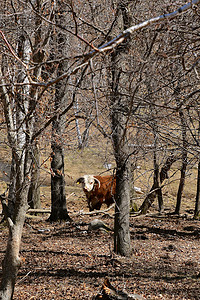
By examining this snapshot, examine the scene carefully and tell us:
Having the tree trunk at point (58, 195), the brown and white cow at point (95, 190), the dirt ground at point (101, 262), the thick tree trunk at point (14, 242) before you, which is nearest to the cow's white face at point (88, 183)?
the brown and white cow at point (95, 190)

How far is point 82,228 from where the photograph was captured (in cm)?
977

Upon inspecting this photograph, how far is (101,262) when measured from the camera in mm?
6738

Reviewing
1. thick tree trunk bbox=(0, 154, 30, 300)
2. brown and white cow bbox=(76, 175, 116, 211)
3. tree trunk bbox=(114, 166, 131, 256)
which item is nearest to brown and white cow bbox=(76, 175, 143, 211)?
brown and white cow bbox=(76, 175, 116, 211)

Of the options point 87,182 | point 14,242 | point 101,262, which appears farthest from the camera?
point 87,182

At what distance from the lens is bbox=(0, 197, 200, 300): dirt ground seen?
541cm

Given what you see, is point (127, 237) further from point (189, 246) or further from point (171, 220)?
point (171, 220)

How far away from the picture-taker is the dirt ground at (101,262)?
Result: 5406mm

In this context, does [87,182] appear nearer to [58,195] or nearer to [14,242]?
[58,195]

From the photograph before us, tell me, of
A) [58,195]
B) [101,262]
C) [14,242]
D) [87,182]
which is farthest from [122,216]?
[87,182]

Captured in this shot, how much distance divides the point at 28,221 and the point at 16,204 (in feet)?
21.7

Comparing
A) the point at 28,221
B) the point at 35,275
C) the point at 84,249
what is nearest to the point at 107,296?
the point at 35,275

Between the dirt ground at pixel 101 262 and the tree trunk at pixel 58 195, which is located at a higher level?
the tree trunk at pixel 58 195

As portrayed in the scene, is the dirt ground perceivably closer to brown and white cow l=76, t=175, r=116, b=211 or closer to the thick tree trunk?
the thick tree trunk

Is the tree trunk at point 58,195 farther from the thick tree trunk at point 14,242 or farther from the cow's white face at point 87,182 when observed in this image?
the thick tree trunk at point 14,242
